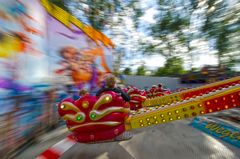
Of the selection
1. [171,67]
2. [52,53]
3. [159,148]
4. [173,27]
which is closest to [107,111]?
[159,148]

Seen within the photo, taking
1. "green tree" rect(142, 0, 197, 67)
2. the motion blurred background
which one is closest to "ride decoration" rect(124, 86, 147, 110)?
the motion blurred background

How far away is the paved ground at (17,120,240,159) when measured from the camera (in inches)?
128

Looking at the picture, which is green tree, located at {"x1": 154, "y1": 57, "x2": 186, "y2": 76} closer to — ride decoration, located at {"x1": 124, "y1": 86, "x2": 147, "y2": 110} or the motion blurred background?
the motion blurred background

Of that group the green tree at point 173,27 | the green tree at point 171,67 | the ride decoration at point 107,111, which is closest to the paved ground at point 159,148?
the ride decoration at point 107,111

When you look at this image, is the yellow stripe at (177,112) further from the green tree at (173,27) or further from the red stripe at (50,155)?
the green tree at (173,27)

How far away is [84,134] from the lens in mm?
3576

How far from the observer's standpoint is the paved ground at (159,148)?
3250 millimetres

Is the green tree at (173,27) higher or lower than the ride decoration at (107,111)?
higher

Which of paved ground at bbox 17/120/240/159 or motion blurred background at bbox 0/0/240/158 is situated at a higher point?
motion blurred background at bbox 0/0/240/158

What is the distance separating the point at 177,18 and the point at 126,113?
20214 millimetres

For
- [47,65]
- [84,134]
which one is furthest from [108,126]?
[47,65]

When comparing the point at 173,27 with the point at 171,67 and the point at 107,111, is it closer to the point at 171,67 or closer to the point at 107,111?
the point at 171,67

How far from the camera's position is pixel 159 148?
3.61m

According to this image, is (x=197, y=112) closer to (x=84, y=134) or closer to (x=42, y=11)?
(x=84, y=134)
